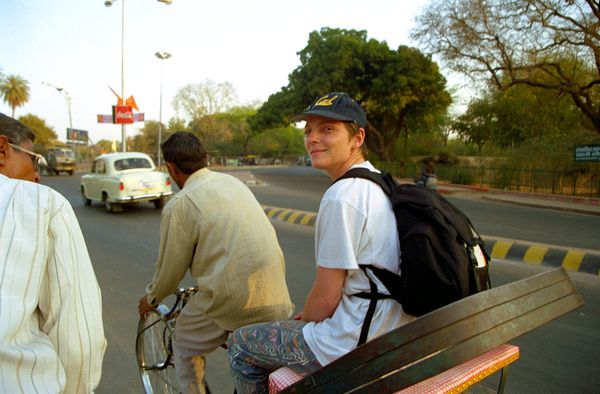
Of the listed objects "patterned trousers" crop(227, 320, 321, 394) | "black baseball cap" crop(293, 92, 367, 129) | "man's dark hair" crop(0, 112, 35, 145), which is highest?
"black baseball cap" crop(293, 92, 367, 129)

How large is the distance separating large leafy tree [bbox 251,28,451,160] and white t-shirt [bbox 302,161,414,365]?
79.6ft

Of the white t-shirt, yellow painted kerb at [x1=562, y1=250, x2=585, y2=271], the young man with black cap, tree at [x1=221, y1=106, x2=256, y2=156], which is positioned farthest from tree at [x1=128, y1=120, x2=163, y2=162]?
the white t-shirt

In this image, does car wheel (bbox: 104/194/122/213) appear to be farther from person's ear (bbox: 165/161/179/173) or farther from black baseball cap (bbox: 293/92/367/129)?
black baseball cap (bbox: 293/92/367/129)

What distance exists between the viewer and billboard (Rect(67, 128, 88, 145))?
165ft

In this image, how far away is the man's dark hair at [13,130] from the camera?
154cm

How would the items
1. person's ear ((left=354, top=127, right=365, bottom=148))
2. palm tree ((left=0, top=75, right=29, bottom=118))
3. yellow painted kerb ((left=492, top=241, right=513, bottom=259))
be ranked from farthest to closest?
1. palm tree ((left=0, top=75, right=29, bottom=118))
2. yellow painted kerb ((left=492, top=241, right=513, bottom=259))
3. person's ear ((left=354, top=127, right=365, bottom=148))

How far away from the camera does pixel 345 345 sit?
61.9 inches

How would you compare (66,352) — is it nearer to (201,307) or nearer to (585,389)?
(201,307)

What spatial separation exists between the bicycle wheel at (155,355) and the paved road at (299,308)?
0.32m

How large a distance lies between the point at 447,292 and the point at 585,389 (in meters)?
2.45

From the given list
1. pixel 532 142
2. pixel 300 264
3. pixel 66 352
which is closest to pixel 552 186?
pixel 532 142

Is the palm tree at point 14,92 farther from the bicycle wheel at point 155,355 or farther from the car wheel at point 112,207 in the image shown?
the bicycle wheel at point 155,355

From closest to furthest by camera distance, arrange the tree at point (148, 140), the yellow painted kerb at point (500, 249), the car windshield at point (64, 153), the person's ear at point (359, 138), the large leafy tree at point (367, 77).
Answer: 1. the person's ear at point (359, 138)
2. the yellow painted kerb at point (500, 249)
3. the large leafy tree at point (367, 77)
4. the car windshield at point (64, 153)
5. the tree at point (148, 140)

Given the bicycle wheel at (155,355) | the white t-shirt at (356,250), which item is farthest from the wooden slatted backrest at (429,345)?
the bicycle wheel at (155,355)
